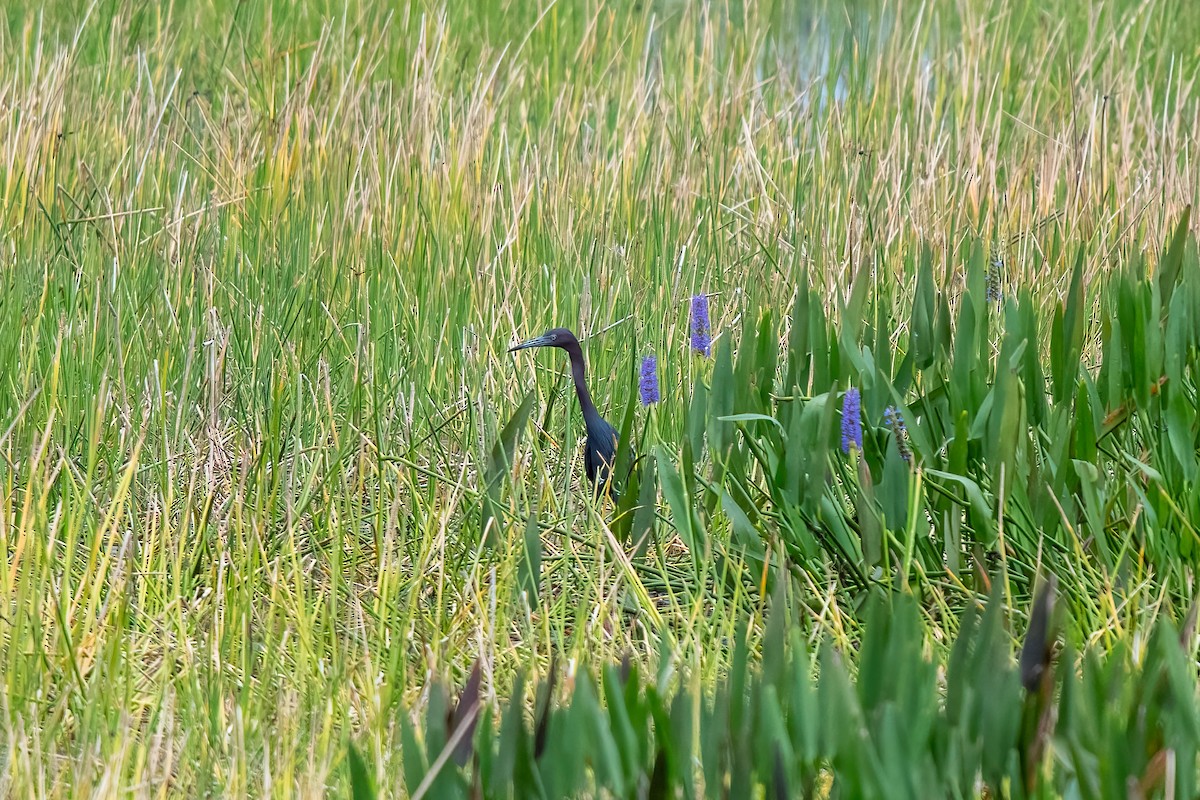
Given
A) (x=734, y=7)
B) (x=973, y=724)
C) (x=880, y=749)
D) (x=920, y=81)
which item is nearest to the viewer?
(x=880, y=749)

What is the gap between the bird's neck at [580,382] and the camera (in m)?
2.84

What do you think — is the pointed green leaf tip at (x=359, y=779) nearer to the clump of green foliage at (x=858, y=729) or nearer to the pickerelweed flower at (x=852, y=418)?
the clump of green foliage at (x=858, y=729)

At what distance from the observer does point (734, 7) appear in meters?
6.56

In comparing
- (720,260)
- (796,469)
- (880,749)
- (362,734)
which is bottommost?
(362,734)

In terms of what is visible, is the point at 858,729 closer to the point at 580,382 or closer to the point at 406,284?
the point at 580,382

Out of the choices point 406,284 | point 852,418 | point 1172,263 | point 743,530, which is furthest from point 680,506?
point 406,284

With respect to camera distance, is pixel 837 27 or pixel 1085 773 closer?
pixel 1085 773

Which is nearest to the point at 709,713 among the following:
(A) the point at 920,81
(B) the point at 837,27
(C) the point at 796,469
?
(C) the point at 796,469

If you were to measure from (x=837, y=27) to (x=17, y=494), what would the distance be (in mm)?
4028

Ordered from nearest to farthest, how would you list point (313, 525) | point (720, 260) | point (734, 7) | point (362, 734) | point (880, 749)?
1. point (880, 749)
2. point (362, 734)
3. point (313, 525)
4. point (720, 260)
5. point (734, 7)

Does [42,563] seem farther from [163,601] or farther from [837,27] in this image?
[837,27]

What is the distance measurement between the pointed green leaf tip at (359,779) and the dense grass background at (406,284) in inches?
8.9

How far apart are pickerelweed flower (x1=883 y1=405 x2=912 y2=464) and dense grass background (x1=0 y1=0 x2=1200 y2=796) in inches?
6.8

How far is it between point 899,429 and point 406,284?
1.77 metres
